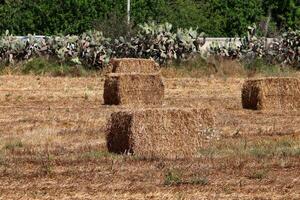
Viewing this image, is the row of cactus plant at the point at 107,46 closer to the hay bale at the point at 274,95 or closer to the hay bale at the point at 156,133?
the hay bale at the point at 274,95

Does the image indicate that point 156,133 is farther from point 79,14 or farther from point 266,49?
point 79,14

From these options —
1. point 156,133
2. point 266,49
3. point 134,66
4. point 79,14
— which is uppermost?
point 79,14

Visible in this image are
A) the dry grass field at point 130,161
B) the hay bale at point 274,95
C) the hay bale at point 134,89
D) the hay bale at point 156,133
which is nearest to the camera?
the dry grass field at point 130,161

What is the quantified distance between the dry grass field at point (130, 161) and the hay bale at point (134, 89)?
76 cm

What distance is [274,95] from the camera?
21.5 meters

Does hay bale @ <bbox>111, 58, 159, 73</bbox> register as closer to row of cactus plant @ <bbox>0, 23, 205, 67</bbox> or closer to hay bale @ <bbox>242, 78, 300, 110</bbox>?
hay bale @ <bbox>242, 78, 300, 110</bbox>

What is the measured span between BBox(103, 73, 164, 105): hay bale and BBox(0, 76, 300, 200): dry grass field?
0.76 m

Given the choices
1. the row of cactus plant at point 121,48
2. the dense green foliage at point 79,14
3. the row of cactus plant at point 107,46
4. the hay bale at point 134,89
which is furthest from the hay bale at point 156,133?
the dense green foliage at point 79,14

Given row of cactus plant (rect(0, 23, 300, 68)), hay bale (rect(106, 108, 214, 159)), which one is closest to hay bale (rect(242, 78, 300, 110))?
hay bale (rect(106, 108, 214, 159))

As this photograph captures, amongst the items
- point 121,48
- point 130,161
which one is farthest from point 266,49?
point 130,161

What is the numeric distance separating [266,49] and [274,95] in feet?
51.1

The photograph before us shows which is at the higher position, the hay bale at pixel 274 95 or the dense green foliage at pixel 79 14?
the dense green foliage at pixel 79 14

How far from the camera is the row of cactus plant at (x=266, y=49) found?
36531 millimetres

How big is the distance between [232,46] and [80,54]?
240 inches
